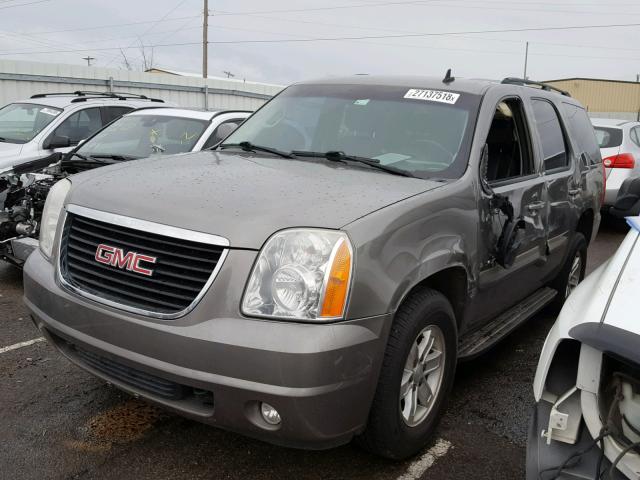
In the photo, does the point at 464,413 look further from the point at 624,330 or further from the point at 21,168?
the point at 21,168

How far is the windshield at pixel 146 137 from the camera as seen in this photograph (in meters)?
6.40

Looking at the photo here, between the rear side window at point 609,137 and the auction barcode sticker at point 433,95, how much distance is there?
23.3 feet

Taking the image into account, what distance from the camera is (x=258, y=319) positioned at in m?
2.36

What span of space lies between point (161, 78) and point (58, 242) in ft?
48.9

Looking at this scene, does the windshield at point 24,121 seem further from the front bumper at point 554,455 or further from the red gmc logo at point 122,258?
the front bumper at point 554,455

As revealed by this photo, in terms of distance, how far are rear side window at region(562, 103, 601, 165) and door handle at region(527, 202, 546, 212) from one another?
1.15 meters

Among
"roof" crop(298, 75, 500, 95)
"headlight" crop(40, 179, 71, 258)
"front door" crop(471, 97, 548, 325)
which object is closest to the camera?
"headlight" crop(40, 179, 71, 258)

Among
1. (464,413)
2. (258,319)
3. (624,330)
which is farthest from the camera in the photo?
(464,413)

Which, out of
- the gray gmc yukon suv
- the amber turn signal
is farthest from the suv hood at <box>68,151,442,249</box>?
the amber turn signal

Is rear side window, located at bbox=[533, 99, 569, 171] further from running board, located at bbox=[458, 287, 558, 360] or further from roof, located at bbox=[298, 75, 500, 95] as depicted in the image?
running board, located at bbox=[458, 287, 558, 360]

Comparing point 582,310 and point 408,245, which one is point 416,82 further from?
point 582,310

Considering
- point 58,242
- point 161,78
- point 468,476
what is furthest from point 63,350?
point 161,78

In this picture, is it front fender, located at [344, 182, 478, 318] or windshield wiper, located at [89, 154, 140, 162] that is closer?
front fender, located at [344, 182, 478, 318]

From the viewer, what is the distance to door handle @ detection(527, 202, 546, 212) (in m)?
3.93
